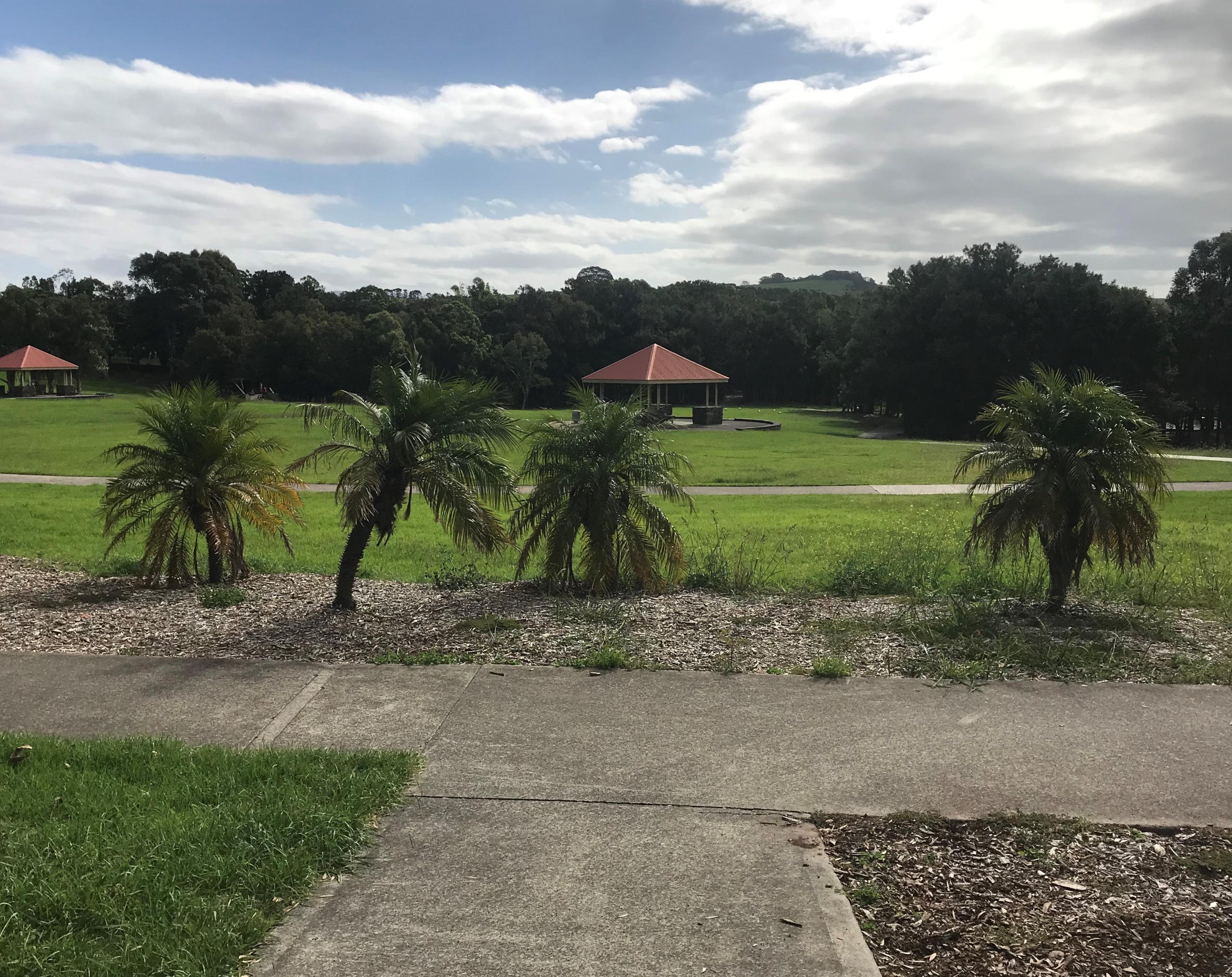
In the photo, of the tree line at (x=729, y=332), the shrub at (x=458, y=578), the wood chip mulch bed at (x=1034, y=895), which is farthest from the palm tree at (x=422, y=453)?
the tree line at (x=729, y=332)

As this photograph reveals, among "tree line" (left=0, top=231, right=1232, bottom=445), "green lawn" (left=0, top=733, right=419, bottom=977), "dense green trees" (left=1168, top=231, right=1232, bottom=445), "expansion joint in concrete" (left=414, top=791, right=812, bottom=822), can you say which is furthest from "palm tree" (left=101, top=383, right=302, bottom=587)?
"dense green trees" (left=1168, top=231, right=1232, bottom=445)

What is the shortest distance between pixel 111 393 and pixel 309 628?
217ft

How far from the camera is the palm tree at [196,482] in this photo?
27.6 ft

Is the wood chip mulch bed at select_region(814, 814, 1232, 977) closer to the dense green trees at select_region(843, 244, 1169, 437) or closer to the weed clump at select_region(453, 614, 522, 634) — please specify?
the weed clump at select_region(453, 614, 522, 634)

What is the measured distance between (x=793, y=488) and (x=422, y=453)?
51.0ft

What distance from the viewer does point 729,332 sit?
75.3m

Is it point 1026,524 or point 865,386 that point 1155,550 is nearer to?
point 1026,524

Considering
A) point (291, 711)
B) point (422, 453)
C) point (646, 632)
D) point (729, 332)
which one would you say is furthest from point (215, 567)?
point (729, 332)

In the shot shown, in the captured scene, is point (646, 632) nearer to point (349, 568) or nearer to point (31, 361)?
point (349, 568)

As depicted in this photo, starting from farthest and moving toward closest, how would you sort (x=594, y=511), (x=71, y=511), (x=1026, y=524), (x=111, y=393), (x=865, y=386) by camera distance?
1. (x=111, y=393)
2. (x=865, y=386)
3. (x=71, y=511)
4. (x=594, y=511)
5. (x=1026, y=524)

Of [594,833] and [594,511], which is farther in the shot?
[594,511]

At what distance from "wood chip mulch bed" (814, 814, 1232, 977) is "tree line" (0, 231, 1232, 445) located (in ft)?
117

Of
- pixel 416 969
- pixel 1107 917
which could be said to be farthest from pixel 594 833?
pixel 1107 917

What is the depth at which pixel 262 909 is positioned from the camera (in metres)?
3.30
